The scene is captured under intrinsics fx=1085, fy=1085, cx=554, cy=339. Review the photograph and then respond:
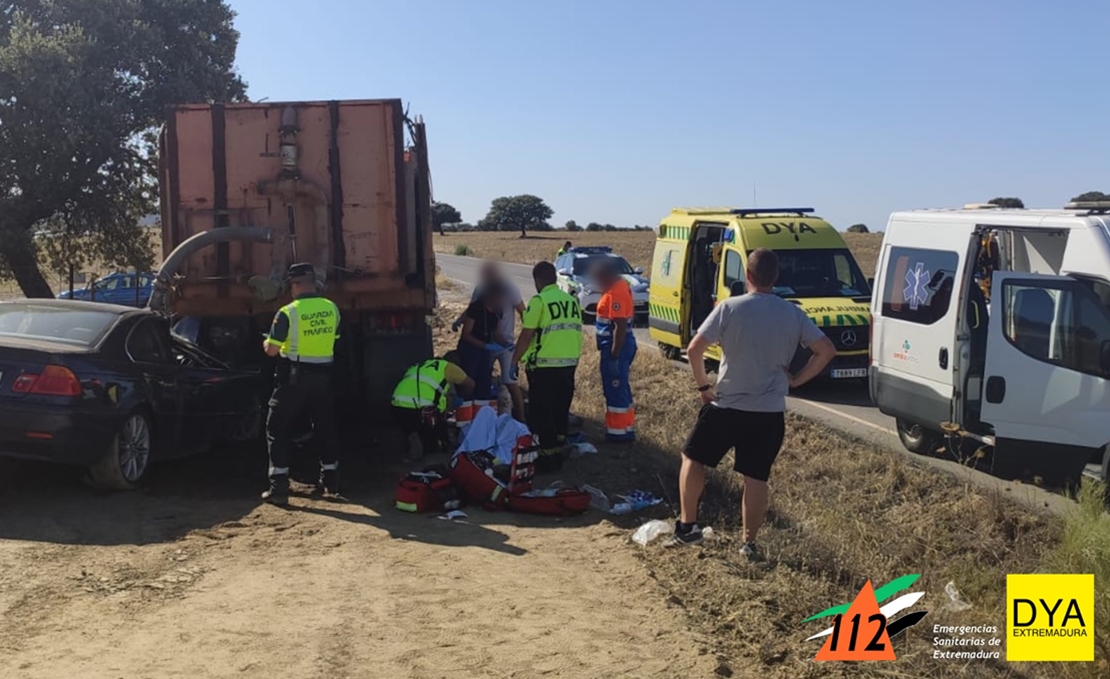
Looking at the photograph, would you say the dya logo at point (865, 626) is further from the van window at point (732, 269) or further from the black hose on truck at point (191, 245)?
the van window at point (732, 269)

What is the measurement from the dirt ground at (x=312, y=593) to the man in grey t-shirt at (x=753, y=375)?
0.80 metres

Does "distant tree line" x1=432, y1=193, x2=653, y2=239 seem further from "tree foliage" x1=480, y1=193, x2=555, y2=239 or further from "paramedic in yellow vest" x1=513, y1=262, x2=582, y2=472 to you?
"paramedic in yellow vest" x1=513, y1=262, x2=582, y2=472

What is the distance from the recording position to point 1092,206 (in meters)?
8.52

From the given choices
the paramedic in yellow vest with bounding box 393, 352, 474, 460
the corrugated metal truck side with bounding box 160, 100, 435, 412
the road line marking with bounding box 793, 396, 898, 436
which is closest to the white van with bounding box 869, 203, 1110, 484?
the road line marking with bounding box 793, 396, 898, 436

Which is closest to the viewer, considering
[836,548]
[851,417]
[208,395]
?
[836,548]

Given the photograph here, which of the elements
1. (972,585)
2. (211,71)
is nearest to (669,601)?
(972,585)

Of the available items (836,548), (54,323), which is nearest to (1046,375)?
(836,548)

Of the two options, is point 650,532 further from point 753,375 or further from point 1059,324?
point 1059,324

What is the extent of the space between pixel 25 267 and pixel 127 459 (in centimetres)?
1237

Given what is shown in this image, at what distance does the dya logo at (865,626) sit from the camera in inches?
187

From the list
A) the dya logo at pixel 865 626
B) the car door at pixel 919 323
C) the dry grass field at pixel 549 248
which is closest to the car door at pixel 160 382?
the dya logo at pixel 865 626

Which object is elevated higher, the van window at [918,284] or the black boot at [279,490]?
the van window at [918,284]

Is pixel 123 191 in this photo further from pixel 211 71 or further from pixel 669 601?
pixel 669 601

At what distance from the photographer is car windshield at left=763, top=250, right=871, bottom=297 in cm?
1482
